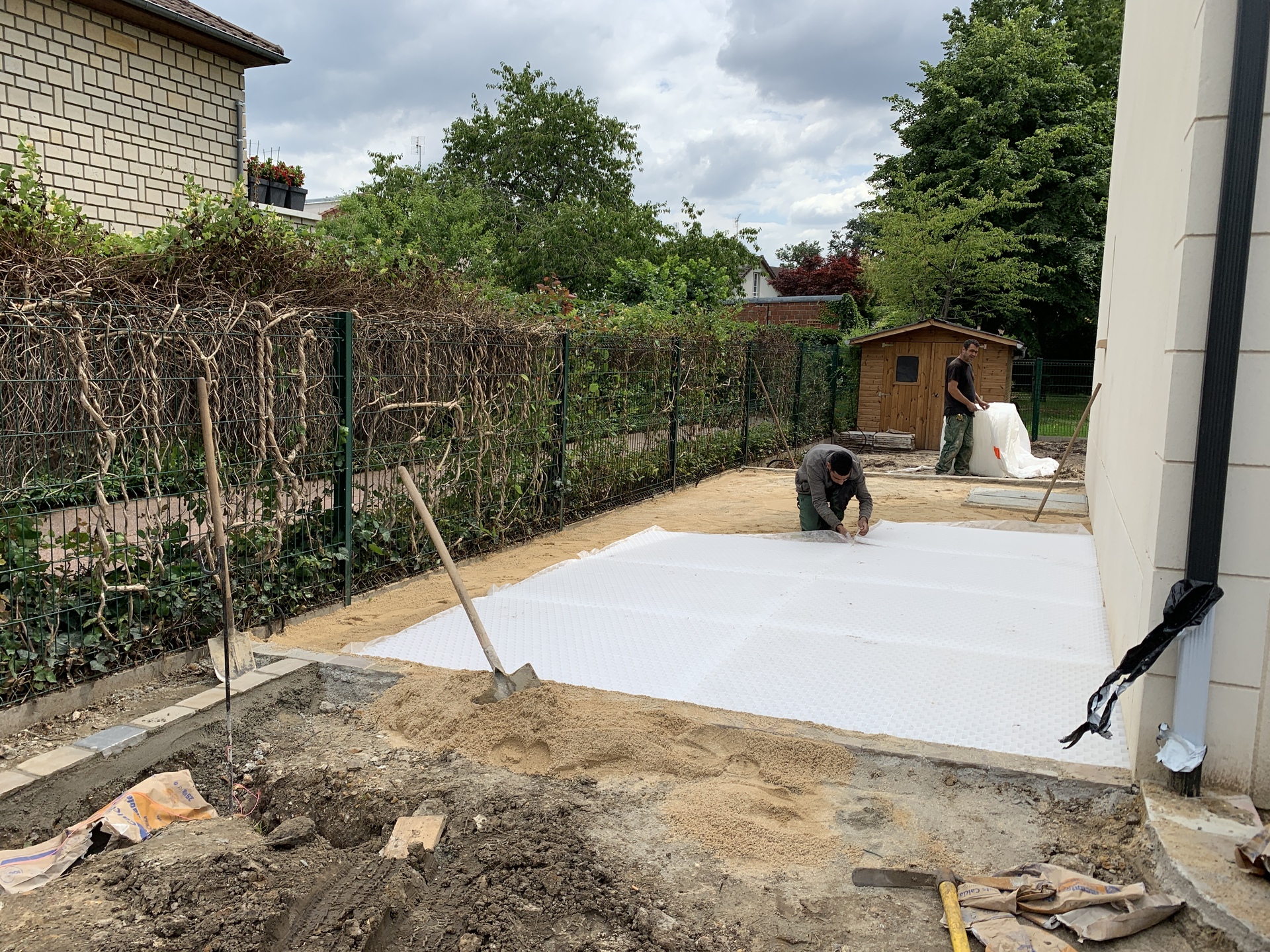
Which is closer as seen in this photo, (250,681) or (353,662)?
(250,681)

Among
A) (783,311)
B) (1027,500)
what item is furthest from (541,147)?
(1027,500)

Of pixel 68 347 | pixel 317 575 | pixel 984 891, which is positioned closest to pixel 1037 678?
pixel 984 891

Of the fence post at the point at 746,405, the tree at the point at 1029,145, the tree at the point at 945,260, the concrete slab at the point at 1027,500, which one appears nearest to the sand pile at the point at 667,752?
the concrete slab at the point at 1027,500

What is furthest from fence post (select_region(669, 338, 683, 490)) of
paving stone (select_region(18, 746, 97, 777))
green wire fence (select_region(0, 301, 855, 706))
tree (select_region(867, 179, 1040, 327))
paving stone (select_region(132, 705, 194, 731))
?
tree (select_region(867, 179, 1040, 327))

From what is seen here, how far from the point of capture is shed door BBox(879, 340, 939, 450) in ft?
52.9

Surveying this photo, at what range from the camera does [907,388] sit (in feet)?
53.5

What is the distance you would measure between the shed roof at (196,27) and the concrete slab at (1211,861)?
1411 cm

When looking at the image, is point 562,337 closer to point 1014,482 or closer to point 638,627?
point 638,627

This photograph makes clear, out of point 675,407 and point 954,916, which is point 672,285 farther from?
point 954,916

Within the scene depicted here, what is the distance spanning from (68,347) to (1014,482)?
36.6ft

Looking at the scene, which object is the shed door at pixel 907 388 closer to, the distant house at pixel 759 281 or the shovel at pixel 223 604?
the shovel at pixel 223 604

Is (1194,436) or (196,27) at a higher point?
(196,27)

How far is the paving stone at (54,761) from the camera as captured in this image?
327cm

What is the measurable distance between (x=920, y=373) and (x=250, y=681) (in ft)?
46.5
